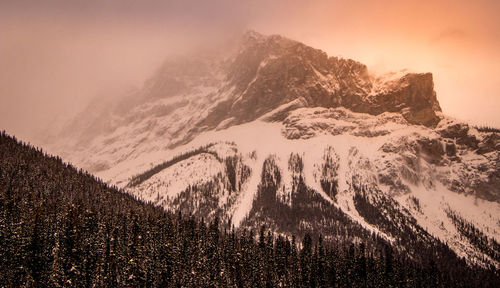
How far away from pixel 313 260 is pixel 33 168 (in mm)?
120867

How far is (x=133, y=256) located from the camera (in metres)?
112

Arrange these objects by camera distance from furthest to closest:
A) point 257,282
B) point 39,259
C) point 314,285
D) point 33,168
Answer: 1. point 33,168
2. point 314,285
3. point 257,282
4. point 39,259

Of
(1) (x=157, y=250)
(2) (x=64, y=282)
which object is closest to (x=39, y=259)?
(2) (x=64, y=282)

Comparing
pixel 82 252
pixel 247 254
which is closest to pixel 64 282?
pixel 82 252

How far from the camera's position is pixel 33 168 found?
186625 millimetres

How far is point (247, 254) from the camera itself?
5546 inches

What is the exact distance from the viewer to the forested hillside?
99.6 meters

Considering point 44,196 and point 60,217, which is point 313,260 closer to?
point 60,217

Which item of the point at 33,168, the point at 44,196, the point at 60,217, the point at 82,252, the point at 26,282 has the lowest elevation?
the point at 26,282

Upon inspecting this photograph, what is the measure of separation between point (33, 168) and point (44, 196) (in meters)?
29.6

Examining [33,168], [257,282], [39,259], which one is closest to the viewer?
[39,259]

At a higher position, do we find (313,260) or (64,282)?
(313,260)

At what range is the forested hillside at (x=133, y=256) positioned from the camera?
9956 centimetres

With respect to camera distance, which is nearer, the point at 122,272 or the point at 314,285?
the point at 122,272
